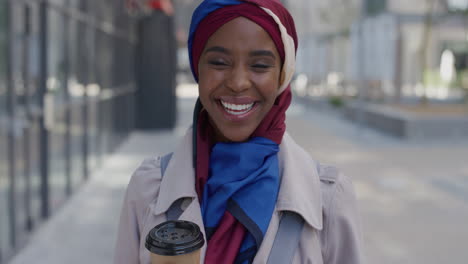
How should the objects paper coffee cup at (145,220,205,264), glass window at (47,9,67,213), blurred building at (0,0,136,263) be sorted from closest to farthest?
paper coffee cup at (145,220,205,264)
blurred building at (0,0,136,263)
glass window at (47,9,67,213)

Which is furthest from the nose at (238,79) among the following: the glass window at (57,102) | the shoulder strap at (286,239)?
the glass window at (57,102)

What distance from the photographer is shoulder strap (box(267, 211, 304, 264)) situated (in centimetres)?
132

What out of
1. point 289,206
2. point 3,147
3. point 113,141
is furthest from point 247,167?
point 113,141

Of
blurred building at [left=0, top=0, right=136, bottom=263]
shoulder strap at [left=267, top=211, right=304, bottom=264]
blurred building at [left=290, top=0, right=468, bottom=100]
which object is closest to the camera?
shoulder strap at [left=267, top=211, right=304, bottom=264]

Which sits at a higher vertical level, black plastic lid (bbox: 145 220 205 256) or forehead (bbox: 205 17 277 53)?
forehead (bbox: 205 17 277 53)

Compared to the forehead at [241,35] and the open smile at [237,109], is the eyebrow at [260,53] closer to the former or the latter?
the forehead at [241,35]

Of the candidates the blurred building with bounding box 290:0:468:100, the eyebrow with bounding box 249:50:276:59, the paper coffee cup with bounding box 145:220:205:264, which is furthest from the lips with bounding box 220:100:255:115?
the blurred building with bounding box 290:0:468:100

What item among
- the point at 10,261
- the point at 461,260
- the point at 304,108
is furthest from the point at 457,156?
the point at 304,108

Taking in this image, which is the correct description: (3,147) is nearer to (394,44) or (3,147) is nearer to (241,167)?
(241,167)

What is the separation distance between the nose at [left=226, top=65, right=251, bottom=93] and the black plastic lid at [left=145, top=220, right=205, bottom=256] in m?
0.39

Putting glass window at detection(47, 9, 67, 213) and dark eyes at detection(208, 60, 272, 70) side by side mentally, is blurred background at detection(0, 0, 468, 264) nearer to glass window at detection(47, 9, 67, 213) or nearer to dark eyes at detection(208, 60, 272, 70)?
glass window at detection(47, 9, 67, 213)

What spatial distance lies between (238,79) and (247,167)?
8.6 inches

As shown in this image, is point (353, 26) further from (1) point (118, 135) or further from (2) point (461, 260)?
(2) point (461, 260)

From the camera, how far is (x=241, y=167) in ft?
4.52
